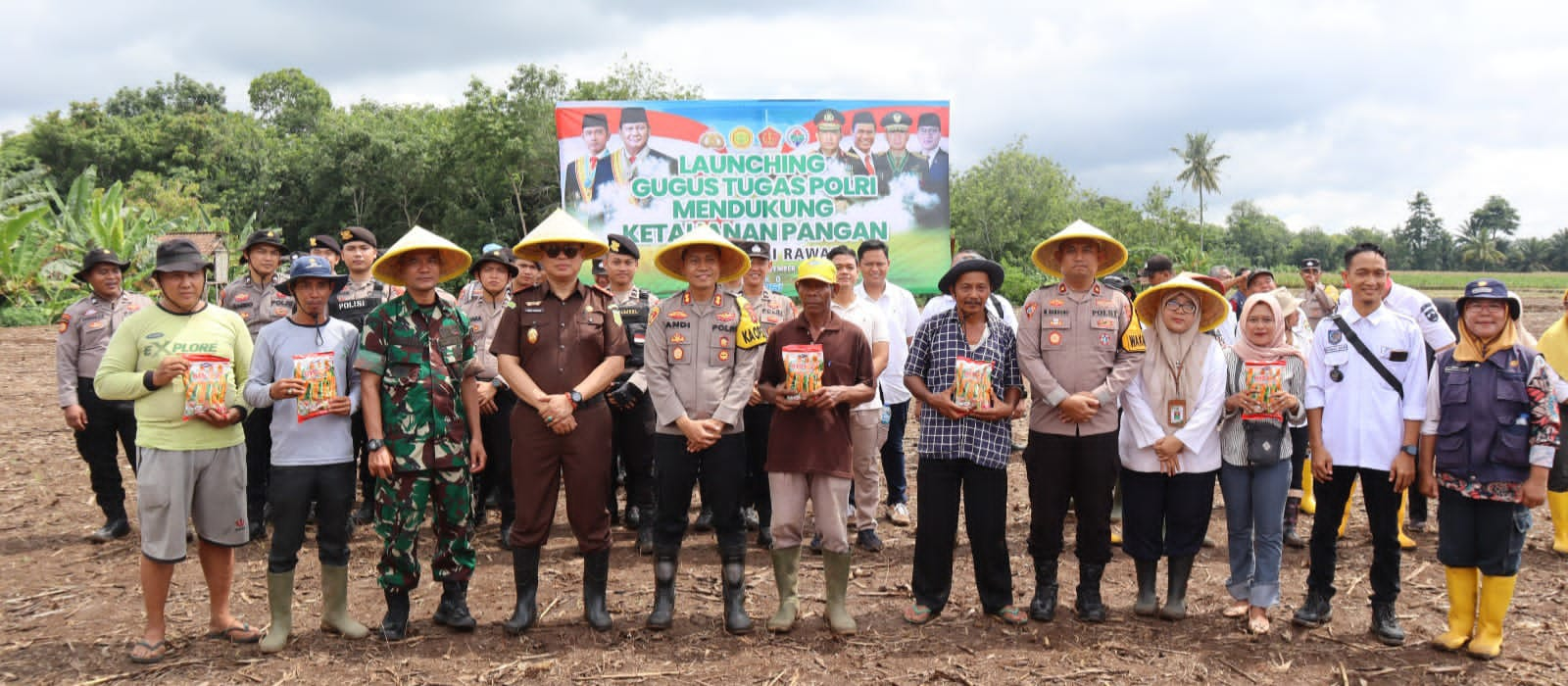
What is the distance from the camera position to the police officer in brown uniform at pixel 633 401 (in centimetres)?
598

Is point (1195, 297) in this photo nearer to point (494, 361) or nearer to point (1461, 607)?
point (1461, 607)

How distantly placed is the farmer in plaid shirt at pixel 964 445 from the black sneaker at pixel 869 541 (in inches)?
51.2

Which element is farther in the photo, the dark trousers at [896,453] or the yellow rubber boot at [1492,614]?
the dark trousers at [896,453]

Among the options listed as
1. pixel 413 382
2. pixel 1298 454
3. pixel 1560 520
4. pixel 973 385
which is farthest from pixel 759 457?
pixel 1560 520

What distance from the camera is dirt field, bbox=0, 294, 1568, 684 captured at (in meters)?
4.33

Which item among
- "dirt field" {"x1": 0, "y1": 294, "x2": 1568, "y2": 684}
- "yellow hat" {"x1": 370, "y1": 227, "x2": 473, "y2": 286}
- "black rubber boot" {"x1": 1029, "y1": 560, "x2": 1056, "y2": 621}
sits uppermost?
"yellow hat" {"x1": 370, "y1": 227, "x2": 473, "y2": 286}

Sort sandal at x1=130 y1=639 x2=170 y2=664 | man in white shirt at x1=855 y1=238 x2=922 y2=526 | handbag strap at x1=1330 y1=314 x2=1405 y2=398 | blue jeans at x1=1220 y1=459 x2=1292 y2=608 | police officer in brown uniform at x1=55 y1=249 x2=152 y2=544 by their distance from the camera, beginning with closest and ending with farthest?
sandal at x1=130 y1=639 x2=170 y2=664 → handbag strap at x1=1330 y1=314 x2=1405 y2=398 → blue jeans at x1=1220 y1=459 x2=1292 y2=608 → police officer in brown uniform at x1=55 y1=249 x2=152 y2=544 → man in white shirt at x1=855 y1=238 x2=922 y2=526

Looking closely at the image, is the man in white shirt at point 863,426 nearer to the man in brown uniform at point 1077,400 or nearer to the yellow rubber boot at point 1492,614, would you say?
the man in brown uniform at point 1077,400

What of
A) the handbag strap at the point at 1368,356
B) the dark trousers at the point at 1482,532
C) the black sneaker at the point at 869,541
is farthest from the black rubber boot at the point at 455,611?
the dark trousers at the point at 1482,532

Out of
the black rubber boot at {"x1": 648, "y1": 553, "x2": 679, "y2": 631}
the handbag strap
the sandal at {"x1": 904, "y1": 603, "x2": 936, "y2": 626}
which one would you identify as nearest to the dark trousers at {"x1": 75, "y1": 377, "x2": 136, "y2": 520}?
the black rubber boot at {"x1": 648, "y1": 553, "x2": 679, "y2": 631}

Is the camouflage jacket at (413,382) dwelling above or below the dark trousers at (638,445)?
above

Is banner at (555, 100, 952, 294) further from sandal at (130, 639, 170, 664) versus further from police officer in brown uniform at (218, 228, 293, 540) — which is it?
sandal at (130, 639, 170, 664)

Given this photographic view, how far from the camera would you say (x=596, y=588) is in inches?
192

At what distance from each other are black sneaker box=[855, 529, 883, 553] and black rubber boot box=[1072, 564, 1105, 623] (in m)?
1.62
